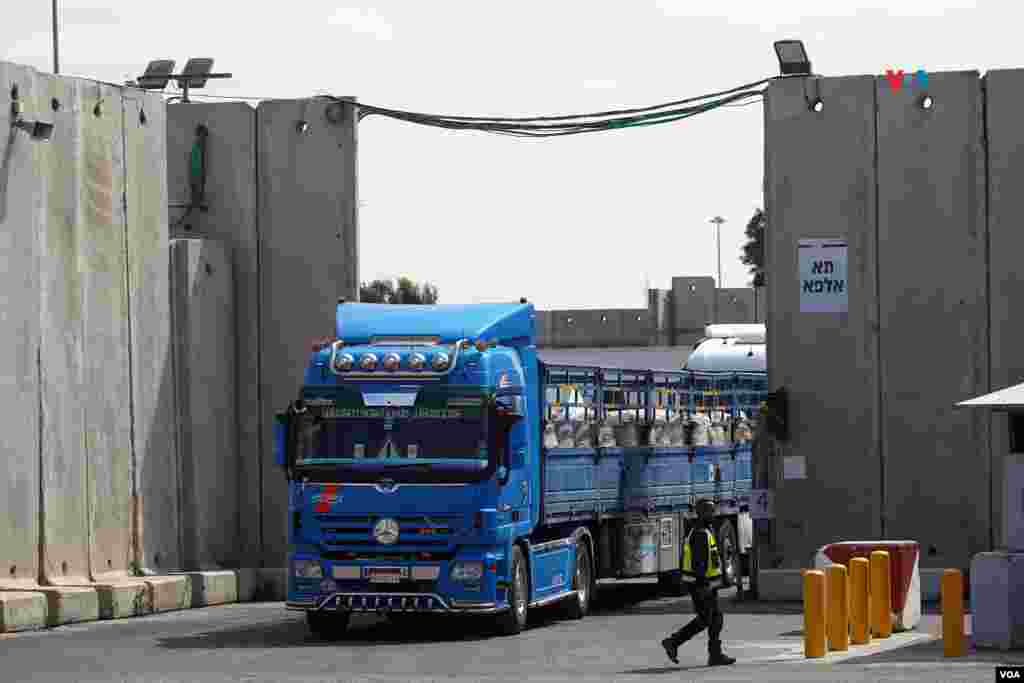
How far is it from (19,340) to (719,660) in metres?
11.0

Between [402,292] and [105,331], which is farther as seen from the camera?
[402,292]

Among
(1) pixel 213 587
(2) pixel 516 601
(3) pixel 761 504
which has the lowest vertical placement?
(1) pixel 213 587

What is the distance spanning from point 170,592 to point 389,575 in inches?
295

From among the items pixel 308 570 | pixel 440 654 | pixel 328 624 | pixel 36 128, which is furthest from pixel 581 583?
pixel 36 128

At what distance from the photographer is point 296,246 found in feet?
113

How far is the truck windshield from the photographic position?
80.5ft

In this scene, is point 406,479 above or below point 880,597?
above

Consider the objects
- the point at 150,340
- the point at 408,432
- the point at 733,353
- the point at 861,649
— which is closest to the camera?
the point at 861,649

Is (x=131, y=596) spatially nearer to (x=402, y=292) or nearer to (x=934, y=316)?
(x=934, y=316)

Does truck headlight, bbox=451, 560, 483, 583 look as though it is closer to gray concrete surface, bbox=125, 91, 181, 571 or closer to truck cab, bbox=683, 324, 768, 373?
gray concrete surface, bbox=125, 91, 181, 571

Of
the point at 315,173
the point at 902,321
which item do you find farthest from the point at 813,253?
the point at 315,173

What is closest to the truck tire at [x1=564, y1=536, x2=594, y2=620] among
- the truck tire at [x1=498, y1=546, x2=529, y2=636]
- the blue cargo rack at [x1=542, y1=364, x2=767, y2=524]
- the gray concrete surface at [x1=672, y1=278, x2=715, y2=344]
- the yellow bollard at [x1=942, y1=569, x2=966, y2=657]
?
the blue cargo rack at [x1=542, y1=364, x2=767, y2=524]

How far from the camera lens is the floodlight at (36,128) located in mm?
28155

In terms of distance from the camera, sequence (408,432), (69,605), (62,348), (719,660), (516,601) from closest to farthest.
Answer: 1. (719,660)
2. (408,432)
3. (516,601)
4. (69,605)
5. (62,348)
